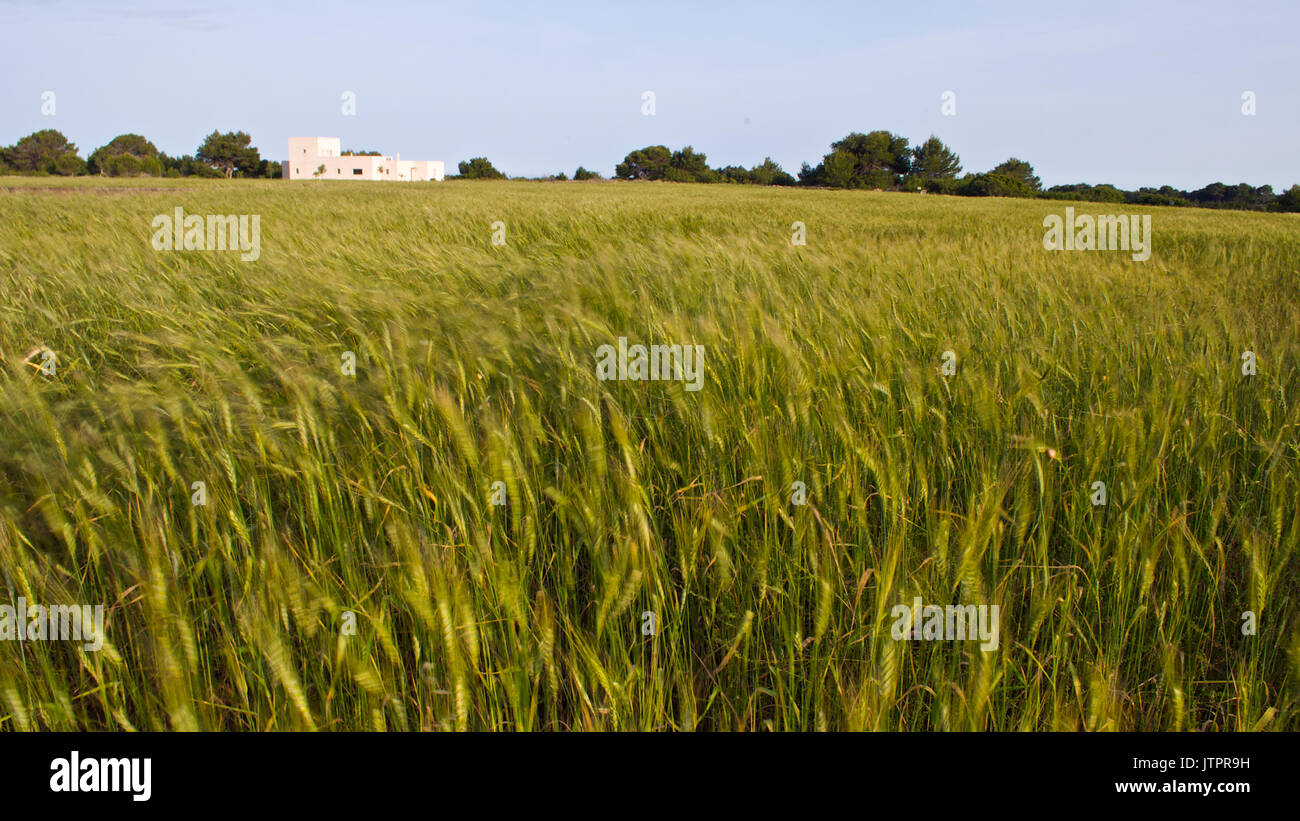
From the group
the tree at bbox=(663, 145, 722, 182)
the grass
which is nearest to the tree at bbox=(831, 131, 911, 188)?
the tree at bbox=(663, 145, 722, 182)

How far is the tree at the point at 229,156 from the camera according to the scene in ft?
216

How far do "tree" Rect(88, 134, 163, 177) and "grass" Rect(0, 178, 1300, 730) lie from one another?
68.5m

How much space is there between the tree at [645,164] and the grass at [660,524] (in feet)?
219

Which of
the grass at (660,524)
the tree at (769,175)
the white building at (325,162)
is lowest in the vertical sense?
the grass at (660,524)

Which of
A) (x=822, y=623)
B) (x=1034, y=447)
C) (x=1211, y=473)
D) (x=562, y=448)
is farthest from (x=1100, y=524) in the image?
(x=562, y=448)

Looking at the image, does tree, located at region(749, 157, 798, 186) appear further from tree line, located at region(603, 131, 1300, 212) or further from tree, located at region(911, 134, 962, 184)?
tree, located at region(911, 134, 962, 184)

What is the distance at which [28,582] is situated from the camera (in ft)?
4.07

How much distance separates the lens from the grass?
109 cm

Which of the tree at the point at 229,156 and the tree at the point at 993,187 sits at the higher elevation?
the tree at the point at 229,156

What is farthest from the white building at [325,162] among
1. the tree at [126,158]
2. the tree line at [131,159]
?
the tree at [126,158]

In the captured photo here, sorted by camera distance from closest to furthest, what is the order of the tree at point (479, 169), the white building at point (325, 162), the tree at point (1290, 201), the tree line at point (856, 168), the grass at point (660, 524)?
the grass at point (660, 524)
the tree at point (1290, 201)
the tree line at point (856, 168)
the tree at point (479, 169)
the white building at point (325, 162)

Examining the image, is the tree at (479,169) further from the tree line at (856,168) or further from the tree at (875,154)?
the tree at (875,154)
